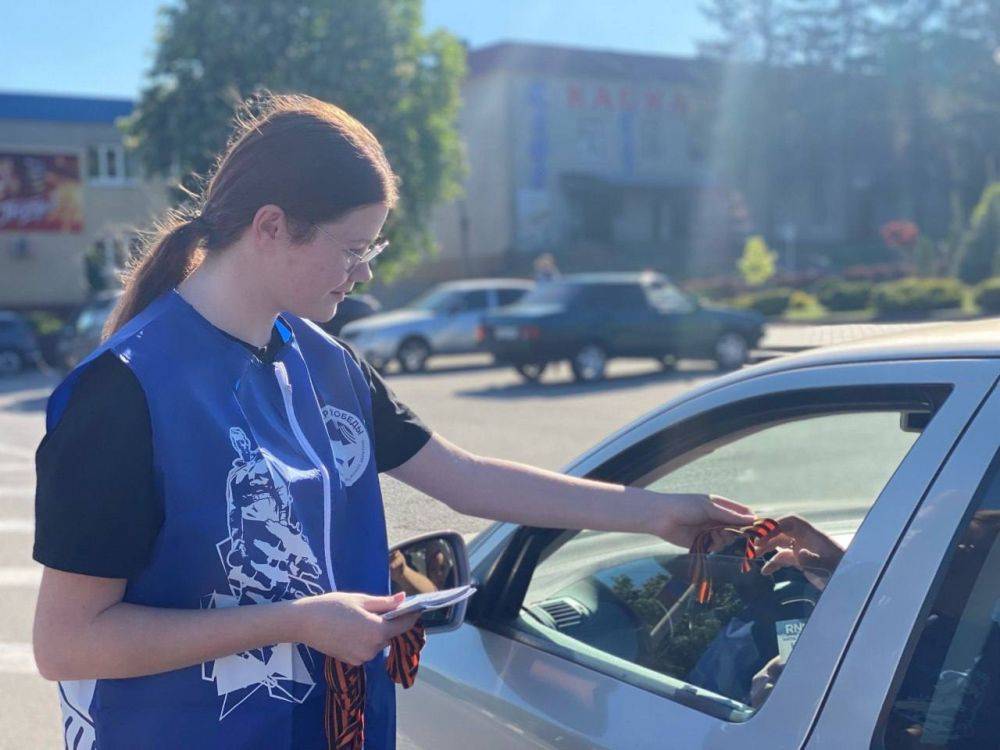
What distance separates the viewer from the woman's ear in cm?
173

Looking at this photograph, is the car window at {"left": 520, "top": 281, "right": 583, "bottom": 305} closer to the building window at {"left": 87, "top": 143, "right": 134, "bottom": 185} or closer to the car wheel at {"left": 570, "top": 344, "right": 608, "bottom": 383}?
the car wheel at {"left": 570, "top": 344, "right": 608, "bottom": 383}

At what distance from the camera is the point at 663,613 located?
2.31m

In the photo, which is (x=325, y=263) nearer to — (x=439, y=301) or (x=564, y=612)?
(x=564, y=612)

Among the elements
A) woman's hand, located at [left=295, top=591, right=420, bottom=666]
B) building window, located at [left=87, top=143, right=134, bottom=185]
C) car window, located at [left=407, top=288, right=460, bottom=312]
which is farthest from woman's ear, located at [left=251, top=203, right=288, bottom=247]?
building window, located at [left=87, top=143, right=134, bottom=185]

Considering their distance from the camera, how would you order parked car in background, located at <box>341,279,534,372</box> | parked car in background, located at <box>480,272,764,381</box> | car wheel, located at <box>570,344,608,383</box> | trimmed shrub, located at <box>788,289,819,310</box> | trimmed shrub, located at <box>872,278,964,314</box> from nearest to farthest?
parked car in background, located at <box>480,272,764,381</box> < car wheel, located at <box>570,344,608,383</box> < parked car in background, located at <box>341,279,534,372</box> < trimmed shrub, located at <box>872,278,964,314</box> < trimmed shrub, located at <box>788,289,819,310</box>

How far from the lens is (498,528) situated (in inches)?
97.5


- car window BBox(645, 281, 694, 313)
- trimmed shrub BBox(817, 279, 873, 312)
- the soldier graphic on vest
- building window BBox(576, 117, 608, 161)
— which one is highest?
building window BBox(576, 117, 608, 161)

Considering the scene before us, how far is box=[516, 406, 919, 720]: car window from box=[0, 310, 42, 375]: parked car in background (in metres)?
24.0

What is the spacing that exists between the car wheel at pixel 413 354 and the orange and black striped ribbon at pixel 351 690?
18.2 metres

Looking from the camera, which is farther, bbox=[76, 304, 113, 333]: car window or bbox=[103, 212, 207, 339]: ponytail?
bbox=[76, 304, 113, 333]: car window

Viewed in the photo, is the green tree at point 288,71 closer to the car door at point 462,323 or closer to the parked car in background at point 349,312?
the car door at point 462,323

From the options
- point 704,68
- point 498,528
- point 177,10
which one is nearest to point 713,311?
point 177,10

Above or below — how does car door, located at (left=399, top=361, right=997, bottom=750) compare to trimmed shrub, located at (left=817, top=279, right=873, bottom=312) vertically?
above

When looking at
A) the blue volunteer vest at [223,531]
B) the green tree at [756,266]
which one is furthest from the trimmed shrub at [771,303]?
the blue volunteer vest at [223,531]
